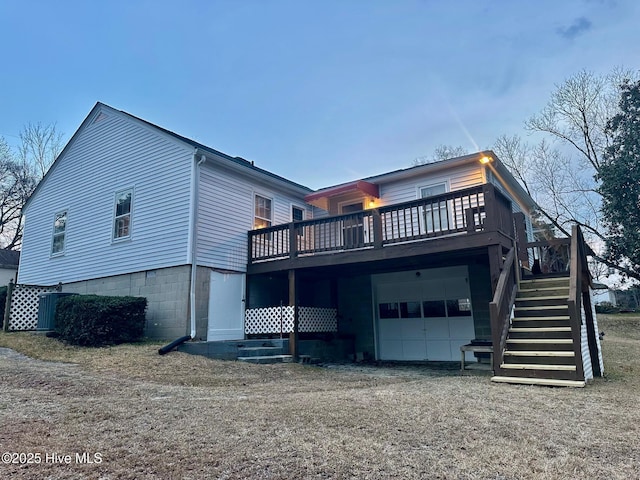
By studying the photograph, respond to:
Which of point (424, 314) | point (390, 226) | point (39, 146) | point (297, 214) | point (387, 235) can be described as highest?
point (39, 146)

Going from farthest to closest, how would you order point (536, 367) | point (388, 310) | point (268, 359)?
1. point (388, 310)
2. point (268, 359)
3. point (536, 367)

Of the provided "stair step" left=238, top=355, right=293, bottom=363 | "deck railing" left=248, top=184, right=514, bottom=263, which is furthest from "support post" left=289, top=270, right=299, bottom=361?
"deck railing" left=248, top=184, right=514, bottom=263

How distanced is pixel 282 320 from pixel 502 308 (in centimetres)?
535

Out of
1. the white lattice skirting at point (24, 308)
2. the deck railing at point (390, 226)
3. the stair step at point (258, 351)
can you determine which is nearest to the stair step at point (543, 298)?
the deck railing at point (390, 226)

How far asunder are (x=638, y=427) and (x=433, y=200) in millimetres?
5818

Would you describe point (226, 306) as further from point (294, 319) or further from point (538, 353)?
point (538, 353)

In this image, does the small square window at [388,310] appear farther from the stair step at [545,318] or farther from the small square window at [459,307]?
the stair step at [545,318]

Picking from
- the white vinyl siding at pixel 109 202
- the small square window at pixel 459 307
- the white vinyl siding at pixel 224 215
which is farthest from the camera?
the small square window at pixel 459 307

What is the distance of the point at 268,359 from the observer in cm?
954

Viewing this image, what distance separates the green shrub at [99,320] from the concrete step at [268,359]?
2.69 meters

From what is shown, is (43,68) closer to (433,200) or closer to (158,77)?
(158,77)

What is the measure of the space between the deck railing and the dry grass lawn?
3.39m

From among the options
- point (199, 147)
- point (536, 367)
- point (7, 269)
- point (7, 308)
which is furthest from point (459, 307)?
point (7, 269)

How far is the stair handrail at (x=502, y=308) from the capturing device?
6.68m
